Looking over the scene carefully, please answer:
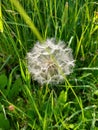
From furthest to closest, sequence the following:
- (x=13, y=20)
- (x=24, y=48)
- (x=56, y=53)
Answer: (x=13, y=20), (x=24, y=48), (x=56, y=53)

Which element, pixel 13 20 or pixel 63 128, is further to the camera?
pixel 13 20

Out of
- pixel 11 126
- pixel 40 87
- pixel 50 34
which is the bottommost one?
pixel 11 126

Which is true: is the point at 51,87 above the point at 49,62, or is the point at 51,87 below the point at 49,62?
below

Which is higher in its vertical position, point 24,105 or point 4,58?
point 4,58

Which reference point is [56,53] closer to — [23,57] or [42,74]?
[42,74]

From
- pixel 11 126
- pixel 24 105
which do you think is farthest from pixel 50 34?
pixel 11 126
